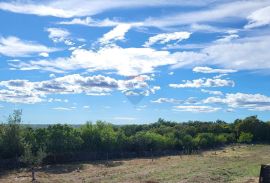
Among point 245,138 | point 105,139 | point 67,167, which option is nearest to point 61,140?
point 67,167

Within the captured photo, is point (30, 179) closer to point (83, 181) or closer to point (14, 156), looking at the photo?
point (83, 181)

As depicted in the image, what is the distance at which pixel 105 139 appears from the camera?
8644 centimetres

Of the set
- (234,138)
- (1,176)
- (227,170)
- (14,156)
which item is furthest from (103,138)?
(234,138)

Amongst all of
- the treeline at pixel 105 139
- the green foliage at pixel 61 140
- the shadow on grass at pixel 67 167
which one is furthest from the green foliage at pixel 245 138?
the green foliage at pixel 61 140

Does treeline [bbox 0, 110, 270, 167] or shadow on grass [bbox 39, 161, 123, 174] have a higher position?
treeline [bbox 0, 110, 270, 167]

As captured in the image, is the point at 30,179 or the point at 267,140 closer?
the point at 30,179

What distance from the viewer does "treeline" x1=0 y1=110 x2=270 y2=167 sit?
69.4 meters

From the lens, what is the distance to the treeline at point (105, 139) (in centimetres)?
6938

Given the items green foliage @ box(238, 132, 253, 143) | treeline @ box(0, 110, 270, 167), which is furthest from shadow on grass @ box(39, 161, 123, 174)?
green foliage @ box(238, 132, 253, 143)

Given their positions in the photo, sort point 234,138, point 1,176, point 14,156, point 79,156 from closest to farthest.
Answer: point 1,176, point 14,156, point 79,156, point 234,138

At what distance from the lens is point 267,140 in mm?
131125

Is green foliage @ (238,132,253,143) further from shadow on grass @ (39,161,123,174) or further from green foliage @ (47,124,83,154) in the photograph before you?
green foliage @ (47,124,83,154)

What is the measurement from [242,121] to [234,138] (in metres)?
9.56

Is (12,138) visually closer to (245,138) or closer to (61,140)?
(61,140)
